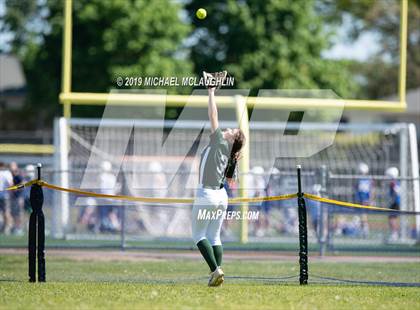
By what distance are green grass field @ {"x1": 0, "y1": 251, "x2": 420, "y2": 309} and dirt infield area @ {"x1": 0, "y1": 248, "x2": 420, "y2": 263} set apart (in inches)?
23.5

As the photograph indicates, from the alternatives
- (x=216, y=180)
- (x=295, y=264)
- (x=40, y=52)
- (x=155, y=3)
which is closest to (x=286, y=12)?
(x=155, y=3)

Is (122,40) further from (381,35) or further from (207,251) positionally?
(381,35)

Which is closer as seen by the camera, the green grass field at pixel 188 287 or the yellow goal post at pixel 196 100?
the green grass field at pixel 188 287

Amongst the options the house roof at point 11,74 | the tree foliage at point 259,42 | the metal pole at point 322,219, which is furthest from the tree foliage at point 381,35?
the metal pole at point 322,219

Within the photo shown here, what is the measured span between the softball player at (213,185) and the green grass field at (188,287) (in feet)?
1.52

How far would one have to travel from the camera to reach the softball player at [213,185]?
9688 mm

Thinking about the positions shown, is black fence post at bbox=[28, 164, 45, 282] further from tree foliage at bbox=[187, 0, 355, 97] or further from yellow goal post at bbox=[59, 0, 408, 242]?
tree foliage at bbox=[187, 0, 355, 97]

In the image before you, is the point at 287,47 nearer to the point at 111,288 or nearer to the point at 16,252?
the point at 16,252

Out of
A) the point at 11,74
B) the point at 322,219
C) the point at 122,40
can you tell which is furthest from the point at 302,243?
the point at 11,74

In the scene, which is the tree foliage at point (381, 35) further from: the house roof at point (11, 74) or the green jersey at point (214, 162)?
the green jersey at point (214, 162)

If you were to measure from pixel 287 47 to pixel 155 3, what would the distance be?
604 cm

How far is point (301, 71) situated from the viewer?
3591cm

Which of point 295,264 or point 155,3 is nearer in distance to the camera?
point 295,264

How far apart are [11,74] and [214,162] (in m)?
43.8
